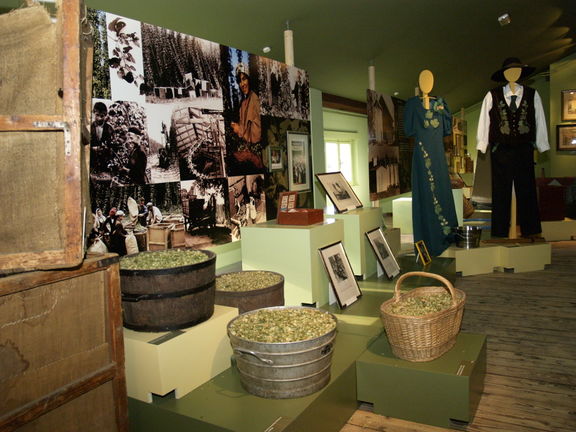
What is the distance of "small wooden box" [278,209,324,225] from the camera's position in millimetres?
3648

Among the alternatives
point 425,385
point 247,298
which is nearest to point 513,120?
point 425,385

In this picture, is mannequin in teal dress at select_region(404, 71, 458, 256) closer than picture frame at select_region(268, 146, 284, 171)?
No

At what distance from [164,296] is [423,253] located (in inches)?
134

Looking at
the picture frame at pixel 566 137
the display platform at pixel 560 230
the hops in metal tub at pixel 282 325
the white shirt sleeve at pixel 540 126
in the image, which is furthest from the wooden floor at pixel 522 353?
the picture frame at pixel 566 137

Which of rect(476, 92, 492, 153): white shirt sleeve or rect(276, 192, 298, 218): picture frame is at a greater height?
rect(476, 92, 492, 153): white shirt sleeve

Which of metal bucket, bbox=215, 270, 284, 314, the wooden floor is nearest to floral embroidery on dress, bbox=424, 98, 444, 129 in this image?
the wooden floor

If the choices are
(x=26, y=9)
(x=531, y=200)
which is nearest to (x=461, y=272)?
(x=531, y=200)

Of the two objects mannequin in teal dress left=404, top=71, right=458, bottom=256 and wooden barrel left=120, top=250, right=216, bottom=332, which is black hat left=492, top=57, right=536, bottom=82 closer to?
mannequin in teal dress left=404, top=71, right=458, bottom=256

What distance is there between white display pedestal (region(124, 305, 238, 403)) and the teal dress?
361cm

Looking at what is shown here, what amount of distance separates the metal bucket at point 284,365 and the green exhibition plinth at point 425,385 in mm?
456

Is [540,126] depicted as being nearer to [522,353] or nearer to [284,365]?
[522,353]

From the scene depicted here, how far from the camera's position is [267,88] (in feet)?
13.1

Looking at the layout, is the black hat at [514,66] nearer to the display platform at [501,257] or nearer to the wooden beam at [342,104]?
the display platform at [501,257]

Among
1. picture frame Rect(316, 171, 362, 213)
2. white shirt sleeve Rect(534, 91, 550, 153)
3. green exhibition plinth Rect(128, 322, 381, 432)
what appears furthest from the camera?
white shirt sleeve Rect(534, 91, 550, 153)
